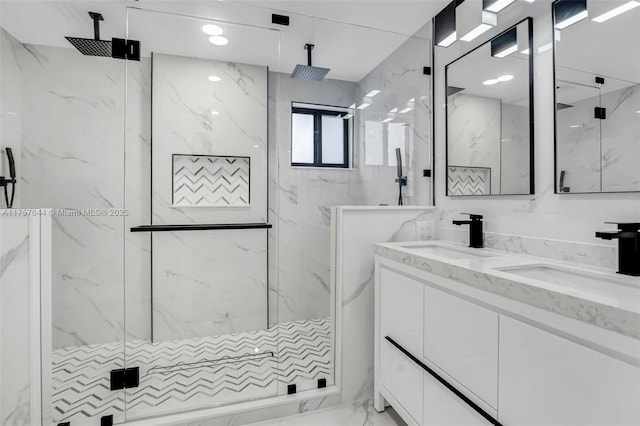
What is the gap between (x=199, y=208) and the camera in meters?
2.24

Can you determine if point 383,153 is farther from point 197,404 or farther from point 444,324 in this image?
point 197,404

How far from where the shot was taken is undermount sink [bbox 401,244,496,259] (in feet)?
5.33

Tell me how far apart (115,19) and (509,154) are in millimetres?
2297

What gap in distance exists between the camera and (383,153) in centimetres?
221

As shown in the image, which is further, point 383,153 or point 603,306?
point 383,153

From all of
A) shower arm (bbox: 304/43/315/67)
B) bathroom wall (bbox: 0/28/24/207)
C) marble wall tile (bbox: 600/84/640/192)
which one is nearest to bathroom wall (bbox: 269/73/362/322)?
shower arm (bbox: 304/43/315/67)

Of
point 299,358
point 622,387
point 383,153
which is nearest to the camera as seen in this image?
point 622,387

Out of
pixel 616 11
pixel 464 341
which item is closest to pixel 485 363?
pixel 464 341

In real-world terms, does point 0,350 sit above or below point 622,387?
below

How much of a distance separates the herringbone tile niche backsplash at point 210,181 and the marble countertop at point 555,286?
1192 mm

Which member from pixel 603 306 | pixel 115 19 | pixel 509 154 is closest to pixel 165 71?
pixel 115 19

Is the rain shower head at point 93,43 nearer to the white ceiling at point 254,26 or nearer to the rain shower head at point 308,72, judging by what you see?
the white ceiling at point 254,26

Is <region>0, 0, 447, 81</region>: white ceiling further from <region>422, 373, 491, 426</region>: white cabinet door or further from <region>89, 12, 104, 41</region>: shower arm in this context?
<region>422, 373, 491, 426</region>: white cabinet door


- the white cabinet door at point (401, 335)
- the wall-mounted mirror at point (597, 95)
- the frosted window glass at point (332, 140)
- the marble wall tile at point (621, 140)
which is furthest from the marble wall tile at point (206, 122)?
the marble wall tile at point (621, 140)
